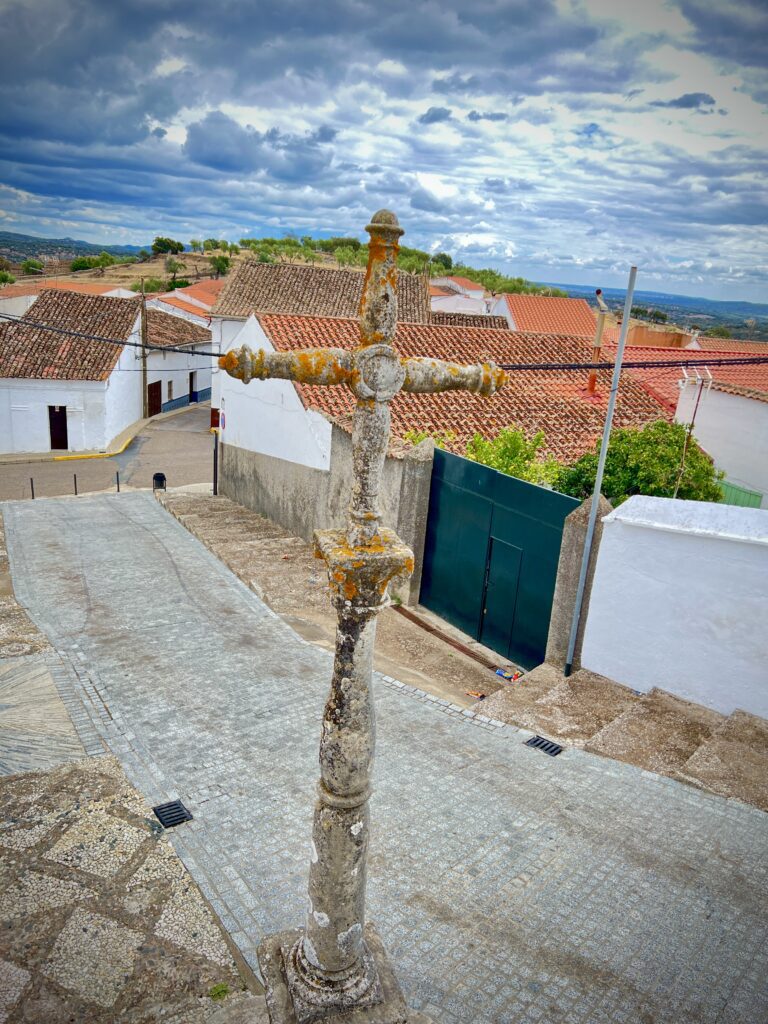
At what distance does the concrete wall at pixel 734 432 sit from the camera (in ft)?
45.4

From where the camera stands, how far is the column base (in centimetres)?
343

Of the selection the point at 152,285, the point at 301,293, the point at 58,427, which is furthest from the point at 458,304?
the point at 58,427

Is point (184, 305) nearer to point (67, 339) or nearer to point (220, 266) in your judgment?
point (67, 339)

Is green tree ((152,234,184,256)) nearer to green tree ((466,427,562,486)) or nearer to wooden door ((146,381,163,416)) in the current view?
wooden door ((146,381,163,416))

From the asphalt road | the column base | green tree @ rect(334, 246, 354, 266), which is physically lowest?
the asphalt road

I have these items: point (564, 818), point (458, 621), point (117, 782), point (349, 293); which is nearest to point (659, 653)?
point (564, 818)

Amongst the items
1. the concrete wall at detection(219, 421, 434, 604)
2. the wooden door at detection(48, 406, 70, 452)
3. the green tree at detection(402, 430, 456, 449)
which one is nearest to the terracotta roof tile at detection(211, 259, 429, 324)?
the wooden door at detection(48, 406, 70, 452)

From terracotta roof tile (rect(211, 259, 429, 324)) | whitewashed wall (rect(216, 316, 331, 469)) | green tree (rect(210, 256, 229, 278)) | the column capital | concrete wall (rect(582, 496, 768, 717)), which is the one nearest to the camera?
the column capital

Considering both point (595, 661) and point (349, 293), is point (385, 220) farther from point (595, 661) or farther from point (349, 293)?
point (349, 293)

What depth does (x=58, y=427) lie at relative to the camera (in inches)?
1075

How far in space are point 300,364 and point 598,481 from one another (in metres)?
5.81

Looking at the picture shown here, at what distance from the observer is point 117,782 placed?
20.5 feet

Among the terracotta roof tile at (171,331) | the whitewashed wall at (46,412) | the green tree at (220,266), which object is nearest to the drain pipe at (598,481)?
the whitewashed wall at (46,412)

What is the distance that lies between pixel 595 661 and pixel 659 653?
788 millimetres
